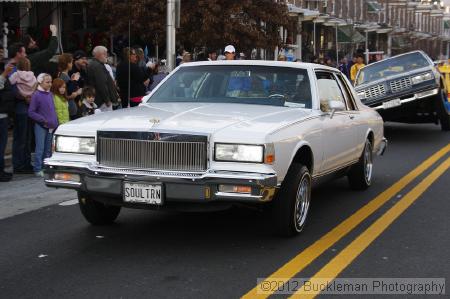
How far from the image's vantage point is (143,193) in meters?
5.33

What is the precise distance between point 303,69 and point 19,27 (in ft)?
41.6

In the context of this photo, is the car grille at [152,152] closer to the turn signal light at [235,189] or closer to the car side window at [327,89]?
the turn signal light at [235,189]

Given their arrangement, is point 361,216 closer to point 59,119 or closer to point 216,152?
point 216,152

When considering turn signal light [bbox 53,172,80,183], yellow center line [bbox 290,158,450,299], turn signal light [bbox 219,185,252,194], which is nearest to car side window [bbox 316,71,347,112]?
yellow center line [bbox 290,158,450,299]

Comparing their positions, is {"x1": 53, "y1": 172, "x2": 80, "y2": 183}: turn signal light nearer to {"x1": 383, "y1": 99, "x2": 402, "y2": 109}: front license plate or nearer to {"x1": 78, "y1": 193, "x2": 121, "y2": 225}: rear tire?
{"x1": 78, "y1": 193, "x2": 121, "y2": 225}: rear tire

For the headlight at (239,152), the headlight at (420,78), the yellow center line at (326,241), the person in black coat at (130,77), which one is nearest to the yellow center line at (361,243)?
the yellow center line at (326,241)

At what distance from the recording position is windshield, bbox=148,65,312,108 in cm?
668

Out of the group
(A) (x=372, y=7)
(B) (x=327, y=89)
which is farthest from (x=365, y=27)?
(B) (x=327, y=89)

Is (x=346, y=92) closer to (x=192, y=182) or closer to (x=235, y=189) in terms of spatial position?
(x=235, y=189)

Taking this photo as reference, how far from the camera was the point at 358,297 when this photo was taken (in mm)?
4500

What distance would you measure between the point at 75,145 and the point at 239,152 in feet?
4.65

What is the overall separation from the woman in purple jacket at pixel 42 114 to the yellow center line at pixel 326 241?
4.44 meters

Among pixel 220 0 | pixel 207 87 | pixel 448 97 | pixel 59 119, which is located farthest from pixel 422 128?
pixel 207 87

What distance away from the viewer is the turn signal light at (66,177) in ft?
18.4
